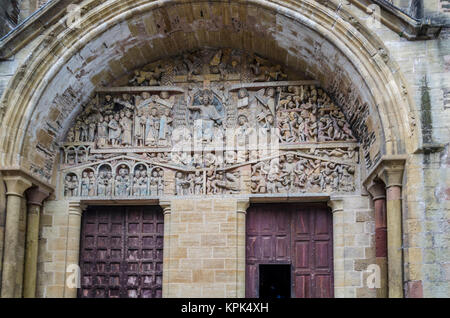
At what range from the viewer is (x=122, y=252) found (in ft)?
38.5

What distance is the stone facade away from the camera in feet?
32.9

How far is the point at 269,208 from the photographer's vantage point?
11.7 meters

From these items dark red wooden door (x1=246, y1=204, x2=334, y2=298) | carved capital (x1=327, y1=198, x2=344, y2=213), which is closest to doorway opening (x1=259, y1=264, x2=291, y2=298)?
dark red wooden door (x1=246, y1=204, x2=334, y2=298)

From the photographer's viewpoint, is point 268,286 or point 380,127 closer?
point 380,127

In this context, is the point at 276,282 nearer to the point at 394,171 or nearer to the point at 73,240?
the point at 394,171

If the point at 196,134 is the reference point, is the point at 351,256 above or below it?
below

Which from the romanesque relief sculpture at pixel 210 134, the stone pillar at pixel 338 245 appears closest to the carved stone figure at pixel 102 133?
the romanesque relief sculpture at pixel 210 134

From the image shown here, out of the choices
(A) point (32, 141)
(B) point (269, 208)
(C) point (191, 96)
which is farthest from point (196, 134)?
(A) point (32, 141)

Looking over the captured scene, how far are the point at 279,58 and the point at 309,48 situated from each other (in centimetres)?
85

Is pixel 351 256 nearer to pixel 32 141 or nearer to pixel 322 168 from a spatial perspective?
pixel 322 168

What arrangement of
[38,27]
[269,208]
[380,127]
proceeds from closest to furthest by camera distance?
[380,127] < [38,27] < [269,208]

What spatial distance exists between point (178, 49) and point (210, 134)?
5.45 feet

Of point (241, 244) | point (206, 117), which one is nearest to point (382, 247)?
point (241, 244)

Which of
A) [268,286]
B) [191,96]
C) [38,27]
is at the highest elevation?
[38,27]
